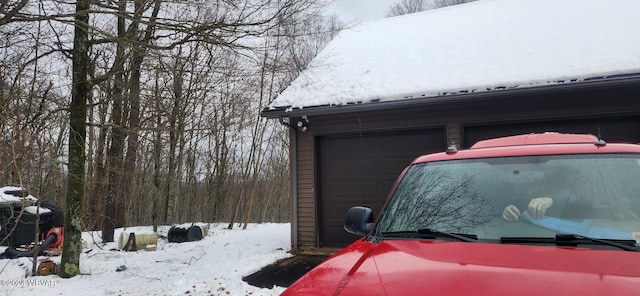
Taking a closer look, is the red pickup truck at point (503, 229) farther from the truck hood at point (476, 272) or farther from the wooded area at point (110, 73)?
the wooded area at point (110, 73)

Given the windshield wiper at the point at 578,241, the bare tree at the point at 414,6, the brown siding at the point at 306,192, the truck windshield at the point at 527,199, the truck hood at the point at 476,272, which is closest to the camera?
the truck hood at the point at 476,272

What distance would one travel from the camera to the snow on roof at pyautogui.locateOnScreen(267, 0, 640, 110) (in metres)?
7.02

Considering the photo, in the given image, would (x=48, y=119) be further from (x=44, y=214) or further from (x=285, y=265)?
(x=285, y=265)

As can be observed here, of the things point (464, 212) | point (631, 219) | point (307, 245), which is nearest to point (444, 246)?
point (464, 212)

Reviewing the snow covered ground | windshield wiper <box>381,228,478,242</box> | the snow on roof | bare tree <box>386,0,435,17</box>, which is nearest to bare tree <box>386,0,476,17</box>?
bare tree <box>386,0,435,17</box>

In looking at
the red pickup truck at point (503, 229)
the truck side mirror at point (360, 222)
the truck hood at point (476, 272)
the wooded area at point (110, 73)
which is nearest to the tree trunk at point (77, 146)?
the wooded area at point (110, 73)

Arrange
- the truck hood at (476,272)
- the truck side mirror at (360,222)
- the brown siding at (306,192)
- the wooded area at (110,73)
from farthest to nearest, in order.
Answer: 1. the brown siding at (306,192)
2. the wooded area at (110,73)
3. the truck side mirror at (360,222)
4. the truck hood at (476,272)

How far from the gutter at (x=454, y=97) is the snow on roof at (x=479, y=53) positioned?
10 centimetres

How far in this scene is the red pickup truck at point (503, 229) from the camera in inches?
60.4

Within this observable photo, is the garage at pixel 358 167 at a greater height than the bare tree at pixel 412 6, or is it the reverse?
the bare tree at pixel 412 6

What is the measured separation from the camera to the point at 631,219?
2.08m

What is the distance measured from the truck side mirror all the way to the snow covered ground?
3316 millimetres

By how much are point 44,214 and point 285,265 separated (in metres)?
4.99

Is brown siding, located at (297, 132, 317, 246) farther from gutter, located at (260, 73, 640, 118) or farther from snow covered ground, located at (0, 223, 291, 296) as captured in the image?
gutter, located at (260, 73, 640, 118)
